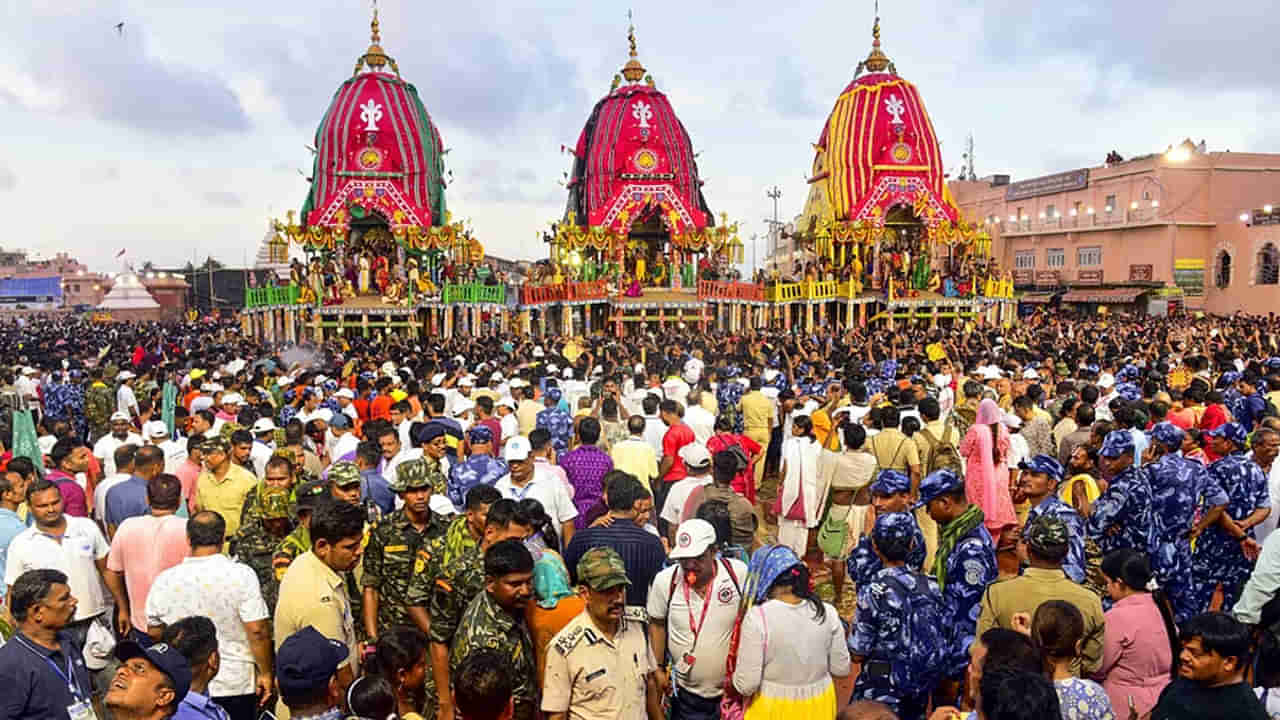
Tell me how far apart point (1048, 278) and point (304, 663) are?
152 feet

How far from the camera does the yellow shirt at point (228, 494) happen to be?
225 inches

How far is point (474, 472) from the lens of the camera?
19.6 ft

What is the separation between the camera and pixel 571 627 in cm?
333

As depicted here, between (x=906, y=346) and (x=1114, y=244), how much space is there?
27622mm

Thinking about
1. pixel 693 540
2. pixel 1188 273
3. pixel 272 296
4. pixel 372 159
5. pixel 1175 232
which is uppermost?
pixel 372 159

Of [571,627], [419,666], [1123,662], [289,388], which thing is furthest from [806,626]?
[289,388]

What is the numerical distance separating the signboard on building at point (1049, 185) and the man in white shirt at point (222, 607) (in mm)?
45301

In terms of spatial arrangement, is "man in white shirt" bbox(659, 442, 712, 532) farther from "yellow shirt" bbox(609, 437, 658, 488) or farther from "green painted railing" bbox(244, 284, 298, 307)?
"green painted railing" bbox(244, 284, 298, 307)

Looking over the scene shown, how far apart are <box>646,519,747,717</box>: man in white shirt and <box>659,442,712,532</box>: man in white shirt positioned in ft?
5.77

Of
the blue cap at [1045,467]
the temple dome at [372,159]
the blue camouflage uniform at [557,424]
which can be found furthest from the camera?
the temple dome at [372,159]

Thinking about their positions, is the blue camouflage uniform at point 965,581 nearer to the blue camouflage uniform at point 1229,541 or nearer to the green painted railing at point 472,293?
the blue camouflage uniform at point 1229,541

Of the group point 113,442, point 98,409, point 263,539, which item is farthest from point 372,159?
point 263,539

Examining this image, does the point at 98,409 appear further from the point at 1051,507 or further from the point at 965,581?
the point at 1051,507

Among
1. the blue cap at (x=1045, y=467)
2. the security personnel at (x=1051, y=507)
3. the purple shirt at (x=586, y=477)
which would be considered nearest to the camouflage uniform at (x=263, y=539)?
the purple shirt at (x=586, y=477)
